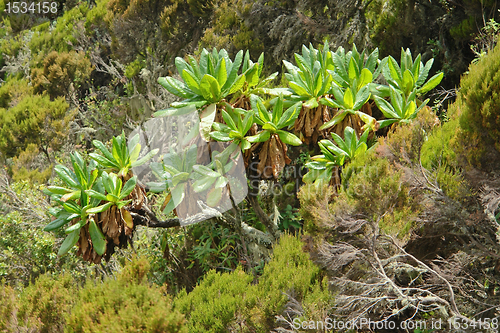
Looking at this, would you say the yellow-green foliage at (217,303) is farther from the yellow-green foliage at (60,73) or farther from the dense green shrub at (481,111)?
the yellow-green foliage at (60,73)

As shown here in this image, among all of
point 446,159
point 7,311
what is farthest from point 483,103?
point 7,311

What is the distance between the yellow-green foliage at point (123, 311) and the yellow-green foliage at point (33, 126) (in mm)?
5339

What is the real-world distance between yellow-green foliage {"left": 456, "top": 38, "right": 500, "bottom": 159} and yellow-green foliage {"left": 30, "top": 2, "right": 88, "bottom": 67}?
8851mm

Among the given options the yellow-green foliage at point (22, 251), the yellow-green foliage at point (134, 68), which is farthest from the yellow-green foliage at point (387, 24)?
the yellow-green foliage at point (134, 68)

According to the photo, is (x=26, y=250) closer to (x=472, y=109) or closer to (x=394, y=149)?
(x=394, y=149)

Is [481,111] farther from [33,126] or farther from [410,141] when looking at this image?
[33,126]

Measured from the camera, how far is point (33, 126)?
7.37 meters

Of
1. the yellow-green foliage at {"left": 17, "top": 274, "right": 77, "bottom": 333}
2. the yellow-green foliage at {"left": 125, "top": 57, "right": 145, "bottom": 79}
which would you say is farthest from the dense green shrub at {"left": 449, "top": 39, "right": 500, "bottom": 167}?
the yellow-green foliage at {"left": 125, "top": 57, "right": 145, "bottom": 79}

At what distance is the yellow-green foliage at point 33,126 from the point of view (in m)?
7.36

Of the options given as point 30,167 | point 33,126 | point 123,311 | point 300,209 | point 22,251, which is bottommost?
point 30,167

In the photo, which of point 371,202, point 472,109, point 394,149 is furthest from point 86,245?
point 472,109

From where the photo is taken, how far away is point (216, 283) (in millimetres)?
3291

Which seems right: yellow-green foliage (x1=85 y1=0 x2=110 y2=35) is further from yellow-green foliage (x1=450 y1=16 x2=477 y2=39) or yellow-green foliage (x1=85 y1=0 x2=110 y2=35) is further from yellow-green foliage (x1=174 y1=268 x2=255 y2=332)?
yellow-green foliage (x1=174 y1=268 x2=255 y2=332)

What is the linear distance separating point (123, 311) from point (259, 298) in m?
1.03
